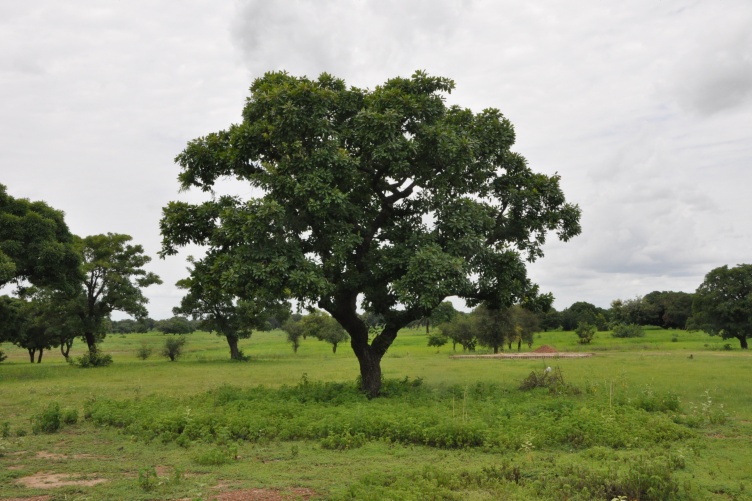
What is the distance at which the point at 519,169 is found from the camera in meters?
21.7

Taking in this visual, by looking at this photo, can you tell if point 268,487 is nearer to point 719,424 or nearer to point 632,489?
point 632,489

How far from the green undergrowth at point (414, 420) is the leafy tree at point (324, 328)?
49407 mm

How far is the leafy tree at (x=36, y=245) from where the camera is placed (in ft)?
104

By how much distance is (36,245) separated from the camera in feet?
105

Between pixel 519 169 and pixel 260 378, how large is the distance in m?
19.7

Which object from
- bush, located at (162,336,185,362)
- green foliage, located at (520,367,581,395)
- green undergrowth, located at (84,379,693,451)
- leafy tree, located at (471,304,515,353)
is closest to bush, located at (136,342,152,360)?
bush, located at (162,336,185,362)

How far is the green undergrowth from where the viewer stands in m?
12.6

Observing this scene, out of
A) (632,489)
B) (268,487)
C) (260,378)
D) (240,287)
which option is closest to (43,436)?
(240,287)

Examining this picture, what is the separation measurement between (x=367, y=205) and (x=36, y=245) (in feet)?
75.8

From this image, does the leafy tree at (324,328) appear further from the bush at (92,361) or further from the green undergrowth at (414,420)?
the green undergrowth at (414,420)

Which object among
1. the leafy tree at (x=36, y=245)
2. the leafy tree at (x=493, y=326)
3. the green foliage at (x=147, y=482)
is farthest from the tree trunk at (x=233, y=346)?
the green foliage at (x=147, y=482)

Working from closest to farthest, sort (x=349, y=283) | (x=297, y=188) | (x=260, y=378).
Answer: (x=297, y=188) → (x=349, y=283) → (x=260, y=378)

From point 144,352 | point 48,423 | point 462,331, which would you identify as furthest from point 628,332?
point 48,423

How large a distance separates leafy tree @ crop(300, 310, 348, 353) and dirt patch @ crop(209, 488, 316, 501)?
193 ft
